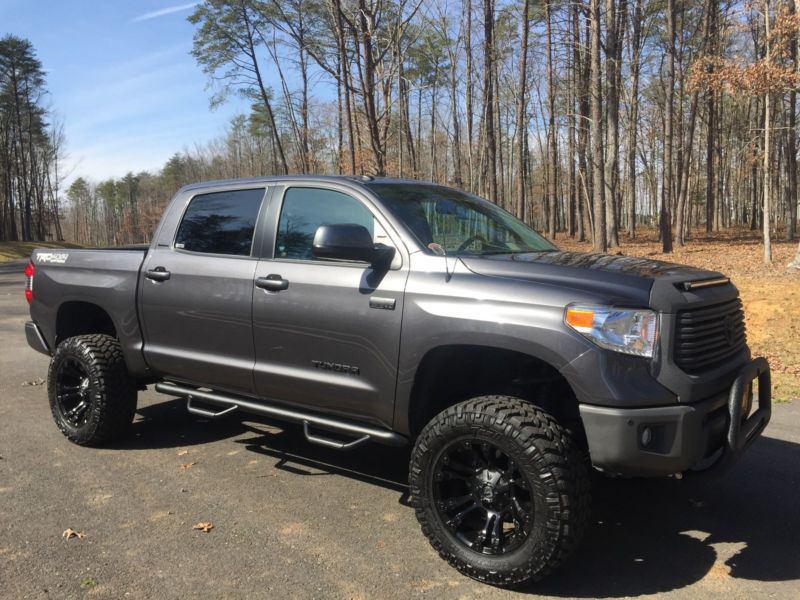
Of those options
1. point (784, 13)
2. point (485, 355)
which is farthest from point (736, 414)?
point (784, 13)

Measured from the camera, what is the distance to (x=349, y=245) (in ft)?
10.7

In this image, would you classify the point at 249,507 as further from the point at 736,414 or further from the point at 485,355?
the point at 736,414

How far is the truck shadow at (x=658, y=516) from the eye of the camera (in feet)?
9.92

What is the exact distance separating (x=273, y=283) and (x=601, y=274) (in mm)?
1944

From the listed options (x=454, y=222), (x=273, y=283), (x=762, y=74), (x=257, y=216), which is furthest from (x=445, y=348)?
(x=762, y=74)

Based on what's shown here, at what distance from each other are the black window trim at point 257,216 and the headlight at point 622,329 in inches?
87.6

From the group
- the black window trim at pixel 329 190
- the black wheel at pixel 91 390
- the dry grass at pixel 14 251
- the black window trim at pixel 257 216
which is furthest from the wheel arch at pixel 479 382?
the dry grass at pixel 14 251

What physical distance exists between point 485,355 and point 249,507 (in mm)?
1780

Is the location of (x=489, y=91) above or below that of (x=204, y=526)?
above

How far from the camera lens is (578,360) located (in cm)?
277

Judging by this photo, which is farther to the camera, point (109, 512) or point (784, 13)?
point (784, 13)

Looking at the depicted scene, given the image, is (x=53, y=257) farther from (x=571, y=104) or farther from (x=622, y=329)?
(x=571, y=104)

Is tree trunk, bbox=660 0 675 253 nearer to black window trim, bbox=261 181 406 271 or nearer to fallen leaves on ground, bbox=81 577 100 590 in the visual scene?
black window trim, bbox=261 181 406 271

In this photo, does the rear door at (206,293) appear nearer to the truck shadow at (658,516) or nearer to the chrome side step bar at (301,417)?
the chrome side step bar at (301,417)
